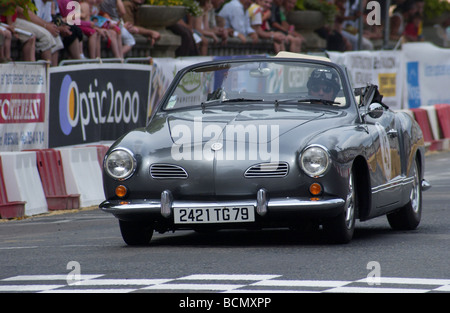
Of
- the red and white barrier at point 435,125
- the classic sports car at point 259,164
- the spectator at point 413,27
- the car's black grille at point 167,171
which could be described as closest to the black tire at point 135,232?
the classic sports car at point 259,164

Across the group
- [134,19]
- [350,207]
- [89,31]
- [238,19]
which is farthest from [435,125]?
[350,207]

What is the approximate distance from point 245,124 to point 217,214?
0.84m

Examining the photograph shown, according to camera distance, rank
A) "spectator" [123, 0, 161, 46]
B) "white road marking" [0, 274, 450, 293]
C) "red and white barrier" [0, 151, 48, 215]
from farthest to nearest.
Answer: "spectator" [123, 0, 161, 46] < "red and white barrier" [0, 151, 48, 215] < "white road marking" [0, 274, 450, 293]

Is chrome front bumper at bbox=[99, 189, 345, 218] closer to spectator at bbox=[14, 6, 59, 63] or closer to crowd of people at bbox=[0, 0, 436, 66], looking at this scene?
crowd of people at bbox=[0, 0, 436, 66]

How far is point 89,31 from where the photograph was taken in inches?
714

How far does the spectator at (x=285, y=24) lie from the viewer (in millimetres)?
27750

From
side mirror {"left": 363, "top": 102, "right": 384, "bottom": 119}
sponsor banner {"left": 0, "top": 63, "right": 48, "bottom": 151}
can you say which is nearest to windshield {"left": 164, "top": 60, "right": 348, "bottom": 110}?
side mirror {"left": 363, "top": 102, "right": 384, "bottom": 119}

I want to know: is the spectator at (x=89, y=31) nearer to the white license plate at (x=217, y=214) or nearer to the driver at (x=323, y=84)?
the driver at (x=323, y=84)

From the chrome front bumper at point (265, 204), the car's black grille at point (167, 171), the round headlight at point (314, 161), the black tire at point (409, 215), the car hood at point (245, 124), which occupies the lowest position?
the black tire at point (409, 215)

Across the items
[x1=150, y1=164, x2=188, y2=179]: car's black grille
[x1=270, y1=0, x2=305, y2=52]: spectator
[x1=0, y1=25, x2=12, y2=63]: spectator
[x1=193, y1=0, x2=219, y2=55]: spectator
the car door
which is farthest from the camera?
[x1=270, y1=0, x2=305, y2=52]: spectator

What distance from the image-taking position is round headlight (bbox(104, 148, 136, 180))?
9.00 m

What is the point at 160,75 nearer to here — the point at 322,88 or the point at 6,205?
the point at 6,205

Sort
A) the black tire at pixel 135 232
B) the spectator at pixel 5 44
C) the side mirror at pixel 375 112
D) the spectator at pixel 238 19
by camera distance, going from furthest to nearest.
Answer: the spectator at pixel 238 19 → the spectator at pixel 5 44 → the side mirror at pixel 375 112 → the black tire at pixel 135 232

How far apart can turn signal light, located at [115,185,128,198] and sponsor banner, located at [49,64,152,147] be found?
6092mm
